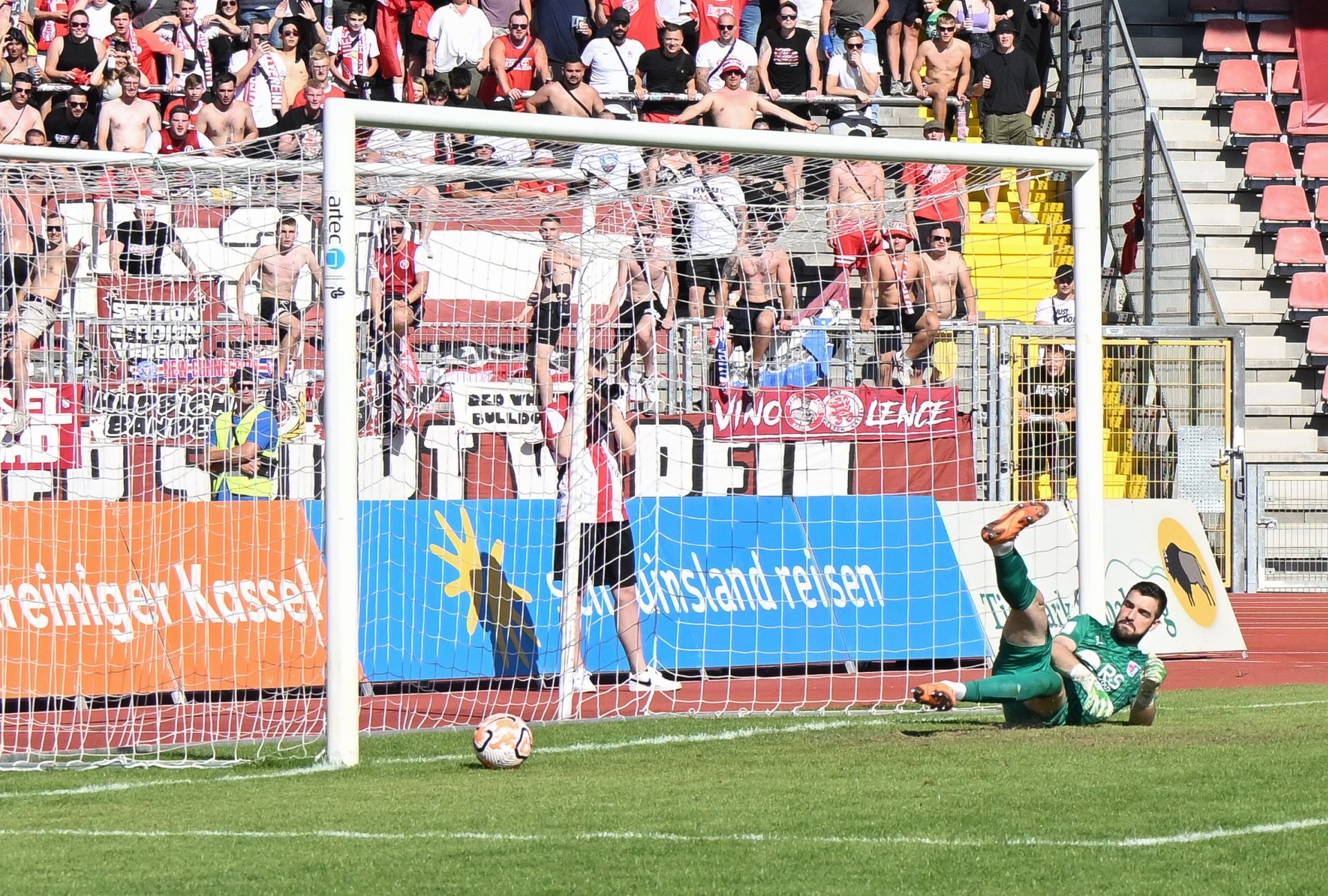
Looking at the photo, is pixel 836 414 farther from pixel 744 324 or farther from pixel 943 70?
pixel 943 70

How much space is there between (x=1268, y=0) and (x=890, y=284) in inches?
485

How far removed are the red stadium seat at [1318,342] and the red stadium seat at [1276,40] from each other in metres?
4.39

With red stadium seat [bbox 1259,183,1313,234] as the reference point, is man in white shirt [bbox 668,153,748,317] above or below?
below

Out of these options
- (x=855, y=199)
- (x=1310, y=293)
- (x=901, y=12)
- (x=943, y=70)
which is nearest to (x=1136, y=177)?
(x=943, y=70)

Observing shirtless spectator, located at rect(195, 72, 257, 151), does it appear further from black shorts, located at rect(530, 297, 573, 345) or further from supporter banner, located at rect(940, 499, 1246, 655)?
supporter banner, located at rect(940, 499, 1246, 655)

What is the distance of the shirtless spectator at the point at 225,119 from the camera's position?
18.0 metres

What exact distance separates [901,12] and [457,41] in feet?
17.9

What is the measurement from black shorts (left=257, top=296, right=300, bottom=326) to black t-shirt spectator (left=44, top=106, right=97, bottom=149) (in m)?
6.53

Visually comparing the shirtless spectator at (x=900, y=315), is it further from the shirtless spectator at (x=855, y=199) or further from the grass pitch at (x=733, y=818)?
the grass pitch at (x=733, y=818)

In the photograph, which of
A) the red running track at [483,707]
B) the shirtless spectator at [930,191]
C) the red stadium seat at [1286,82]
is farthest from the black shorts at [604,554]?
the red stadium seat at [1286,82]

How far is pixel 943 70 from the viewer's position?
21078 mm

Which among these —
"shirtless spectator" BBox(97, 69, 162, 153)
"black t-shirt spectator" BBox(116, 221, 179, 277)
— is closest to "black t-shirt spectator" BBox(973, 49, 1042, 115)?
"shirtless spectator" BBox(97, 69, 162, 153)

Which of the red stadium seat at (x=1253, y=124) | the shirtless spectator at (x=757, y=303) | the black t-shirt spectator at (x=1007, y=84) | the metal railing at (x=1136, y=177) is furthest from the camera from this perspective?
the red stadium seat at (x=1253, y=124)

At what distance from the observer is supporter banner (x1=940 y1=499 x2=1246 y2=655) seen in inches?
527
